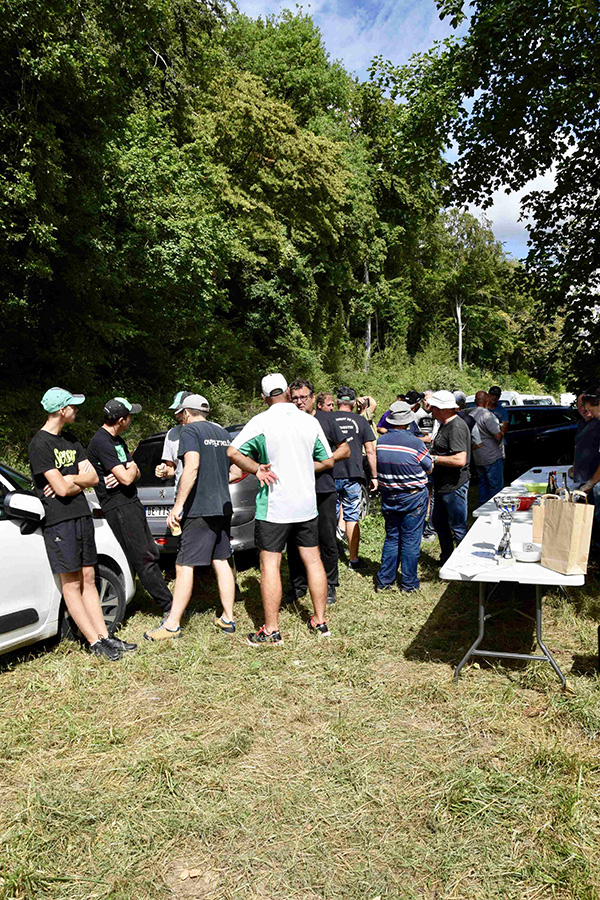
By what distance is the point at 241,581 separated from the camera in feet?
21.2

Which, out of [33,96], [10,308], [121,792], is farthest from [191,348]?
[121,792]

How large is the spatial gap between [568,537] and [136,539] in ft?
10.7

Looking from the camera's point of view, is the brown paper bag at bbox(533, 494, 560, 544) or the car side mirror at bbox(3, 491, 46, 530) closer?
the brown paper bag at bbox(533, 494, 560, 544)

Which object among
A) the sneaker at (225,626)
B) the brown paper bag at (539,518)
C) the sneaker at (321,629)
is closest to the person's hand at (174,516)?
the sneaker at (225,626)

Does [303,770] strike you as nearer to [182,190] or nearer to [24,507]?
[24,507]

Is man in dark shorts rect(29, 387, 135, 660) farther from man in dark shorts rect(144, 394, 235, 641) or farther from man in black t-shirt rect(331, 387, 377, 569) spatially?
man in black t-shirt rect(331, 387, 377, 569)

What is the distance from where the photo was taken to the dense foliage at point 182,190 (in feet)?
33.8

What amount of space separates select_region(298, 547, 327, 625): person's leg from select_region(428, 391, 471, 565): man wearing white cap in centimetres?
178

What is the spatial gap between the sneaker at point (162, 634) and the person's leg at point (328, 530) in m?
1.49

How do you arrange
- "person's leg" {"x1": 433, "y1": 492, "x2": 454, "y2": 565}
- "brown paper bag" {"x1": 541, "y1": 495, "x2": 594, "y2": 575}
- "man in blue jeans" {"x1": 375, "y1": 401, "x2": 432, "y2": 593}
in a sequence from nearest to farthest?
"brown paper bag" {"x1": 541, "y1": 495, "x2": 594, "y2": 575}
"man in blue jeans" {"x1": 375, "y1": 401, "x2": 432, "y2": 593}
"person's leg" {"x1": 433, "y1": 492, "x2": 454, "y2": 565}

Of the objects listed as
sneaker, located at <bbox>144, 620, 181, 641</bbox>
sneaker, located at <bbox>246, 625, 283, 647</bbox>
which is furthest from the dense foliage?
sneaker, located at <bbox>246, 625, 283, 647</bbox>

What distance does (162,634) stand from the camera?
4.84 meters

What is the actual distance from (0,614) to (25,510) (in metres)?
0.70

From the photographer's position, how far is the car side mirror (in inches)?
169
